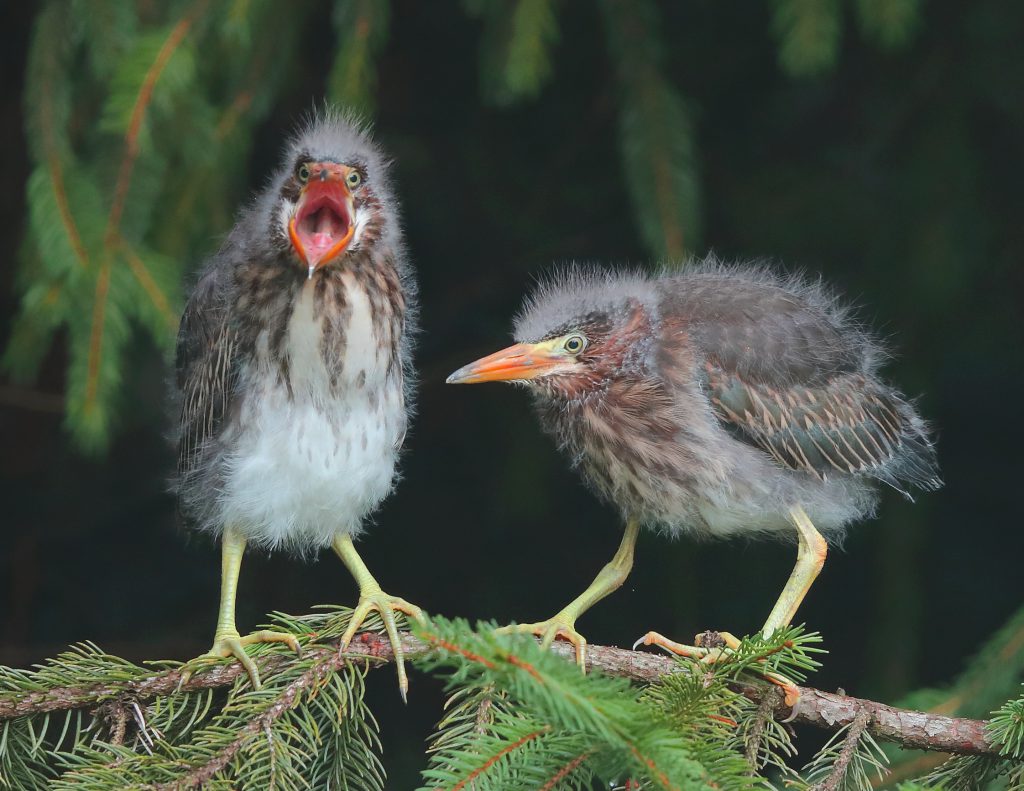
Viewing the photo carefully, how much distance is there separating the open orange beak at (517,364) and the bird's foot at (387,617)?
443 millimetres

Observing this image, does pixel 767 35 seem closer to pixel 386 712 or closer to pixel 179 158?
pixel 179 158

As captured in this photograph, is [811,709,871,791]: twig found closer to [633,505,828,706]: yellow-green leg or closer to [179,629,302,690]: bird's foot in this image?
[633,505,828,706]: yellow-green leg

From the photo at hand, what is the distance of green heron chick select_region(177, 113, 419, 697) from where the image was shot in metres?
2.47

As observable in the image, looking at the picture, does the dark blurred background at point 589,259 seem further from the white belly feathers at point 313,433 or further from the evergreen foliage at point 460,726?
the evergreen foliage at point 460,726

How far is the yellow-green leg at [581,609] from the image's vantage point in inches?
94.2

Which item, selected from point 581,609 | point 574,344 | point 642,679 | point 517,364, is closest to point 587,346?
point 574,344

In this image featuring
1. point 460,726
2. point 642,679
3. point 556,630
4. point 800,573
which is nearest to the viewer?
point 460,726

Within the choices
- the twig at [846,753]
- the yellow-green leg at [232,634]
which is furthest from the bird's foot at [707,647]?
the yellow-green leg at [232,634]

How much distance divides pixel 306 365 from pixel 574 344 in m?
0.57

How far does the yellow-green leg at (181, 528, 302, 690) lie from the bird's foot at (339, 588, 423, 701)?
11 centimetres

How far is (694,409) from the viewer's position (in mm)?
2678

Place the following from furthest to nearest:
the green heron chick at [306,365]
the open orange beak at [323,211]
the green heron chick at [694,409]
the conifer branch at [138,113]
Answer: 1. the conifer branch at [138,113]
2. the green heron chick at [694,409]
3. the green heron chick at [306,365]
4. the open orange beak at [323,211]

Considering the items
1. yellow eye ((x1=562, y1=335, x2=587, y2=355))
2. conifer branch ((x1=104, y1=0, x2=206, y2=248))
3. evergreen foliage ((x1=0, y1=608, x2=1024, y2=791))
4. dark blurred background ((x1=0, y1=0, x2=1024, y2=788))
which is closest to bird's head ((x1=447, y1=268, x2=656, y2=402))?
yellow eye ((x1=562, y1=335, x2=587, y2=355))

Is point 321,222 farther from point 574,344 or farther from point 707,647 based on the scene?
point 707,647
